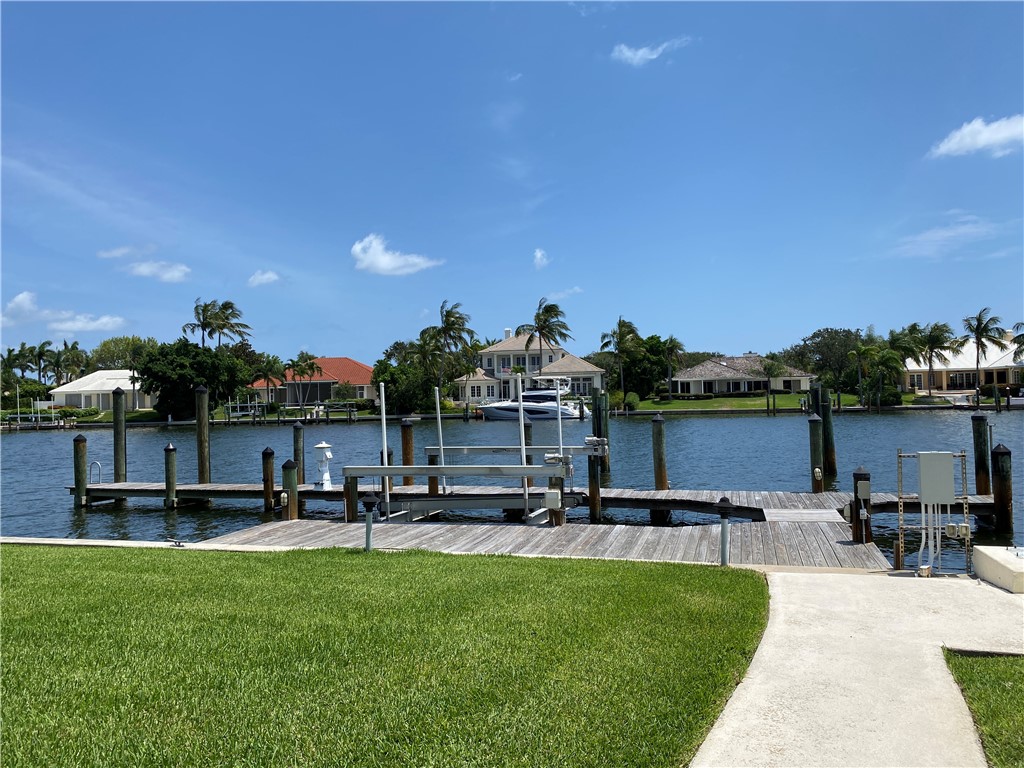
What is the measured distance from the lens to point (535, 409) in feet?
236

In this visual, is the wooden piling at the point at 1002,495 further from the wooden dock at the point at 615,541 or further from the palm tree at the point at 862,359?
the palm tree at the point at 862,359

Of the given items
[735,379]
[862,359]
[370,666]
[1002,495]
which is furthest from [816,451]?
[735,379]

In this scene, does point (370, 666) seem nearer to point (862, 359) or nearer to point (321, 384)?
point (862, 359)

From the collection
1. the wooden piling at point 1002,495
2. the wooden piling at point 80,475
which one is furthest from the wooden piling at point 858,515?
the wooden piling at point 80,475

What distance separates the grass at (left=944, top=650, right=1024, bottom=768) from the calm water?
374 inches

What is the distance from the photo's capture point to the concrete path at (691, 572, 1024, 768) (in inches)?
181

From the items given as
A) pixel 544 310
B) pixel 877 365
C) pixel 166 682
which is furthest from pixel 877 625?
pixel 544 310

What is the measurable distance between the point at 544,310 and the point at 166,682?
8351cm

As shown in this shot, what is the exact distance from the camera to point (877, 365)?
241 ft

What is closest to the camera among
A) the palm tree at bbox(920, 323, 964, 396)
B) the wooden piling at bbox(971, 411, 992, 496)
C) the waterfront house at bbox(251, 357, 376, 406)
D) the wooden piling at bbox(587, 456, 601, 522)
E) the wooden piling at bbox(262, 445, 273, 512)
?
the wooden piling at bbox(587, 456, 601, 522)

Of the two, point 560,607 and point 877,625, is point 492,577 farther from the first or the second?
point 877,625

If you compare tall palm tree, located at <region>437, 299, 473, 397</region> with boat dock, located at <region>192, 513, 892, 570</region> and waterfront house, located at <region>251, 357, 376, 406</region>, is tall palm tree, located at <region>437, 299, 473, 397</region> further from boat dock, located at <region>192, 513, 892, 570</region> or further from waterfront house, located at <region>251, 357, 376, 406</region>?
boat dock, located at <region>192, 513, 892, 570</region>

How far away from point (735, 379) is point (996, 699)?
86762 mm

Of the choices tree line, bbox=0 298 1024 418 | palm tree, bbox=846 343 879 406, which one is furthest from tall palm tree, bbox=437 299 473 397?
palm tree, bbox=846 343 879 406
